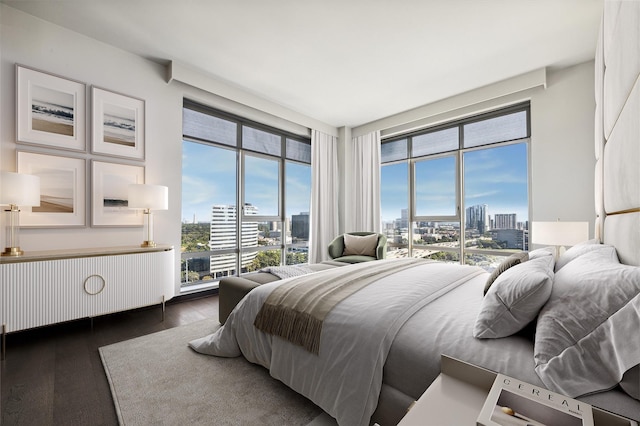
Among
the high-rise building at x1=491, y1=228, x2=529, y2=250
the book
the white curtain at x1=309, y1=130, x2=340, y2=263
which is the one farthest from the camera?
the white curtain at x1=309, y1=130, x2=340, y2=263

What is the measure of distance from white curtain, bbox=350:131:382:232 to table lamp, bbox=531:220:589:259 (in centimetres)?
251

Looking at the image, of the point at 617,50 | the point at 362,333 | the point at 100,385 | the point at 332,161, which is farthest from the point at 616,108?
the point at 332,161

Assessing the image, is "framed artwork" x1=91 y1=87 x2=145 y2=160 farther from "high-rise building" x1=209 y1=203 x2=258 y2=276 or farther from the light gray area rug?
the light gray area rug

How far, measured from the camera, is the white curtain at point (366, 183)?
16.4 ft

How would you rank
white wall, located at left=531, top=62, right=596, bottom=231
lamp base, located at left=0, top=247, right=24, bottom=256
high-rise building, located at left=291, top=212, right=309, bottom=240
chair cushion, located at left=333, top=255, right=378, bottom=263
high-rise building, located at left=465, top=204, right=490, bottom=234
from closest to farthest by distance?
lamp base, located at left=0, top=247, right=24, bottom=256 → white wall, located at left=531, top=62, right=596, bottom=231 → chair cushion, located at left=333, top=255, right=378, bottom=263 → high-rise building, located at left=465, top=204, right=490, bottom=234 → high-rise building, located at left=291, top=212, right=309, bottom=240

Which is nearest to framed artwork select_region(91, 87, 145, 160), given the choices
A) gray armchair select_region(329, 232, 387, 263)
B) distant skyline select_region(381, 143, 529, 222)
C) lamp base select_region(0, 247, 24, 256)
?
lamp base select_region(0, 247, 24, 256)

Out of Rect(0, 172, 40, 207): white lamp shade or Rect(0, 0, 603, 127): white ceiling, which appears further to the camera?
Rect(0, 0, 603, 127): white ceiling

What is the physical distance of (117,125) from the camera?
290 cm

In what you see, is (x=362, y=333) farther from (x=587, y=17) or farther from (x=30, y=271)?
(x=587, y=17)

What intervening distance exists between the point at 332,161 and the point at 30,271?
4.30 metres

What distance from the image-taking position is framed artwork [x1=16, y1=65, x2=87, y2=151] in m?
2.40

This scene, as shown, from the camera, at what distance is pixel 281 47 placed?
113 inches

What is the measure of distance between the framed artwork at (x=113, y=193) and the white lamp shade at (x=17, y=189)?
1.82 feet

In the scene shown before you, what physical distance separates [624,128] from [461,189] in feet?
10.1
